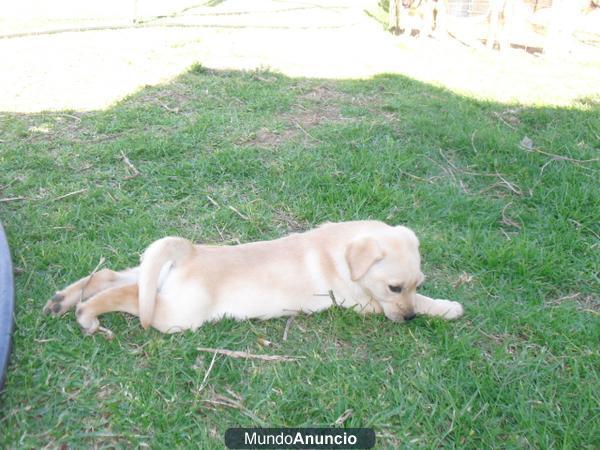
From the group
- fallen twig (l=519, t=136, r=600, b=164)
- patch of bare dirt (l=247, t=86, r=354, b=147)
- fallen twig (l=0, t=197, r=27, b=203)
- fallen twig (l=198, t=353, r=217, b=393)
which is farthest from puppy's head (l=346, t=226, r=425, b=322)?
fallen twig (l=0, t=197, r=27, b=203)

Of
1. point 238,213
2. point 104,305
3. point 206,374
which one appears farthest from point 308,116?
point 206,374

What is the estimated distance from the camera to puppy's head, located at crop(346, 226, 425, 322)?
2865mm

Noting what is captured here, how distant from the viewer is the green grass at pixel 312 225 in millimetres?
2467

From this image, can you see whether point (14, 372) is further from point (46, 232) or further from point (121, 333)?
point (46, 232)

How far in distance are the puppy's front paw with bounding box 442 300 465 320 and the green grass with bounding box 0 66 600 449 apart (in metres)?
0.09

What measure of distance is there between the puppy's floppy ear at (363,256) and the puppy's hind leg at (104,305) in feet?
3.89

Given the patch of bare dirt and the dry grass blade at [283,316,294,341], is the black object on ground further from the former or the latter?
the patch of bare dirt

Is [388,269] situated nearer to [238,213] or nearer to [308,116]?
[238,213]

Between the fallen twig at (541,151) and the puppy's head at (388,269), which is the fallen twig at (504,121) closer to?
the fallen twig at (541,151)

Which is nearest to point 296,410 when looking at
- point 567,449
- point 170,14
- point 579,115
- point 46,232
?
point 567,449

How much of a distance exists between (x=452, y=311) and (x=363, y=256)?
2.30 feet

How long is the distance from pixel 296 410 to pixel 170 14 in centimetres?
1174

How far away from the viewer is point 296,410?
251 cm

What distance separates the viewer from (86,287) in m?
3.01
